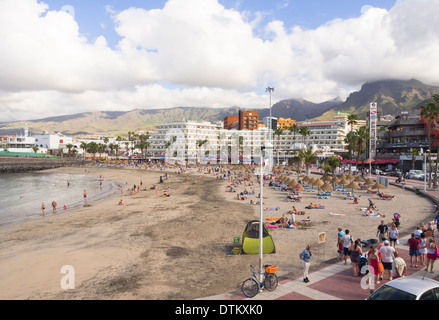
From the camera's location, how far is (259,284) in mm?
9047

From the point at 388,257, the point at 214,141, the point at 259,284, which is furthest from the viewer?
the point at 214,141

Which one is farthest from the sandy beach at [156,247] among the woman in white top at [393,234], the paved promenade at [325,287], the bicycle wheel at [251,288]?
the woman in white top at [393,234]

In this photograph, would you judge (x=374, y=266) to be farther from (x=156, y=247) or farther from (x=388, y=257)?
(x=156, y=247)

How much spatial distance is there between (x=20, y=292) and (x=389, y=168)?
77397mm

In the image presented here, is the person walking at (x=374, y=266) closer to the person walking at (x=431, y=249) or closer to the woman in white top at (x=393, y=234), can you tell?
the person walking at (x=431, y=249)

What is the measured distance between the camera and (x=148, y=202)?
107ft

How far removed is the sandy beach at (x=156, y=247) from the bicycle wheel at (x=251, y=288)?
96cm

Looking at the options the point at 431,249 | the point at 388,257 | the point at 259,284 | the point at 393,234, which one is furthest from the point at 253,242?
the point at 431,249

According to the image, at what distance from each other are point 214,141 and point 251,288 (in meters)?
128

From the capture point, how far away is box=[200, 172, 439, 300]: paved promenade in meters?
8.73

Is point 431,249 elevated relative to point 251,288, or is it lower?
elevated

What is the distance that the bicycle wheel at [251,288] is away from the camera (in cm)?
886
